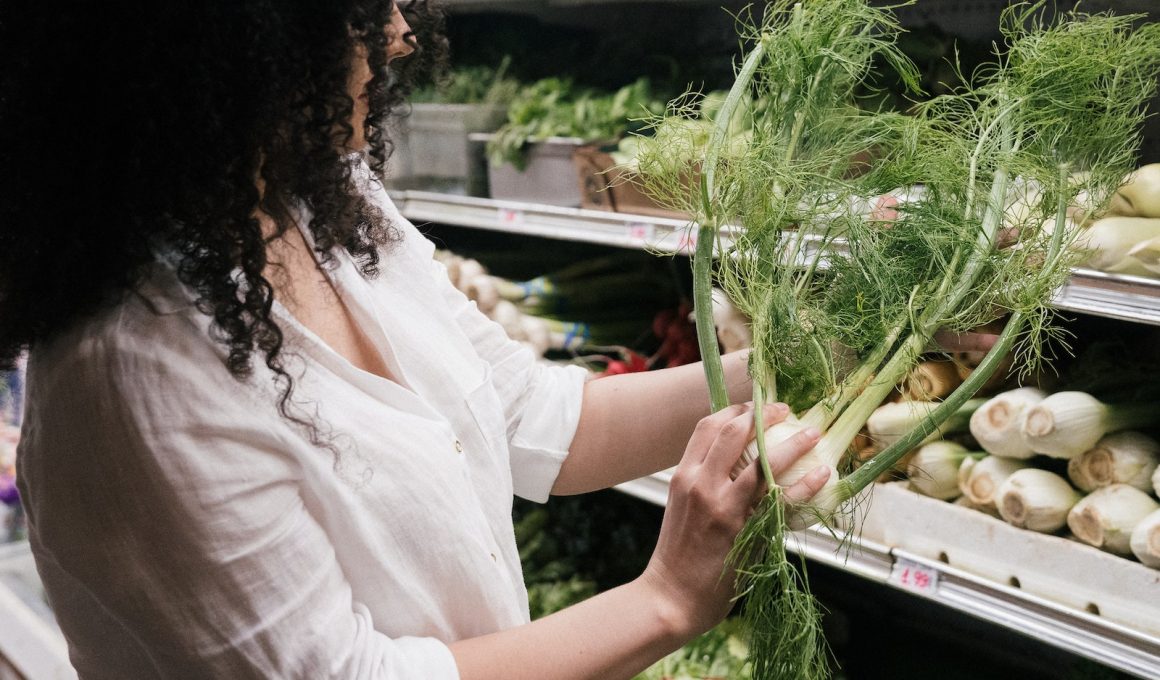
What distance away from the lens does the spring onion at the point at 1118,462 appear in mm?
1259

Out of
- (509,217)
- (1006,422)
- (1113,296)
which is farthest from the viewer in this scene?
(509,217)

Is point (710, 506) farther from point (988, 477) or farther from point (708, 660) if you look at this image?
point (708, 660)

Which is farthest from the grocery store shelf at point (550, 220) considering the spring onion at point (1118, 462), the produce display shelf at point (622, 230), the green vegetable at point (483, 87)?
the spring onion at point (1118, 462)

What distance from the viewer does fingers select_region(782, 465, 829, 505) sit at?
748mm

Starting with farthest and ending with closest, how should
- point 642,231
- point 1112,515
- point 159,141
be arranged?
point 642,231 < point 1112,515 < point 159,141

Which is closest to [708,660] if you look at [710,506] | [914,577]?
[914,577]

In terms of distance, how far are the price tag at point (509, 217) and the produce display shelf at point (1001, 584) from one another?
0.82m

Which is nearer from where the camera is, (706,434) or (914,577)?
(706,434)

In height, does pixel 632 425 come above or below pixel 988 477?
above

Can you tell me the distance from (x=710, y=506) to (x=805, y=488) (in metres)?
0.08

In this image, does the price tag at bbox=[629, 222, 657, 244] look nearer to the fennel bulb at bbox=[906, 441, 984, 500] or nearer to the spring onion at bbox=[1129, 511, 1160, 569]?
the fennel bulb at bbox=[906, 441, 984, 500]

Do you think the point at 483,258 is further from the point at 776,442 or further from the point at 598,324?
the point at 776,442

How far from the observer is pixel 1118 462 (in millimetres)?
1265

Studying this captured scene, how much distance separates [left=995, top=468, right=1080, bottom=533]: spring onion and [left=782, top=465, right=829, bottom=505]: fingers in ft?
2.24
